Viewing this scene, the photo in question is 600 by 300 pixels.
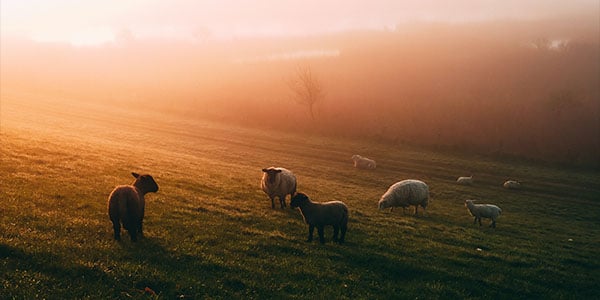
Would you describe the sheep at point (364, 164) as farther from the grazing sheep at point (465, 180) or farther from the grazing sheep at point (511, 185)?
the grazing sheep at point (511, 185)

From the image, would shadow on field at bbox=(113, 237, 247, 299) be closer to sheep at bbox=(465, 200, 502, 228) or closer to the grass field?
the grass field

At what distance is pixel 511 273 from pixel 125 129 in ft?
169

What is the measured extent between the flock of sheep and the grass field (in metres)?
0.66

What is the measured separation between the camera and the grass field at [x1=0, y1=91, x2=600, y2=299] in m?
10.2

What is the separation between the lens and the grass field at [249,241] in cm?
1023

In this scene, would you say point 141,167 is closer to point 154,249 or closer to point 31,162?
point 31,162

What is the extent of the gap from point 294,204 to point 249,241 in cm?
216

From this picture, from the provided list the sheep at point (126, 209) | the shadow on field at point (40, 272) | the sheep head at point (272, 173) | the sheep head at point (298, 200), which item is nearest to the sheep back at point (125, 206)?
the sheep at point (126, 209)

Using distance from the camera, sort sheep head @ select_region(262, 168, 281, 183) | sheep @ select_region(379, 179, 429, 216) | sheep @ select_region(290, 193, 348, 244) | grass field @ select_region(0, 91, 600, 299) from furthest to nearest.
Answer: sheep @ select_region(379, 179, 429, 216) < sheep head @ select_region(262, 168, 281, 183) < sheep @ select_region(290, 193, 348, 244) < grass field @ select_region(0, 91, 600, 299)

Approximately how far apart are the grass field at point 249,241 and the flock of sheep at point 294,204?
2.18ft

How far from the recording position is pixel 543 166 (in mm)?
47531

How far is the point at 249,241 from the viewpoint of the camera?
1400cm

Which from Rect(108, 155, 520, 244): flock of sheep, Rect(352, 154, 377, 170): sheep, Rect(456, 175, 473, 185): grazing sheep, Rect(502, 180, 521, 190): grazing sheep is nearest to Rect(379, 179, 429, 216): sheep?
Rect(108, 155, 520, 244): flock of sheep

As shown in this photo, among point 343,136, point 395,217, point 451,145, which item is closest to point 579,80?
point 451,145
